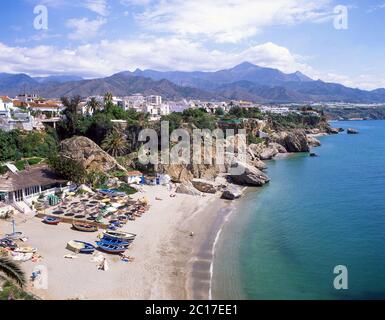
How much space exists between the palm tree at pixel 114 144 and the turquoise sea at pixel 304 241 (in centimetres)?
1873

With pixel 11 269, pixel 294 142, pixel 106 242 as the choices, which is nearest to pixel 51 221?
pixel 106 242

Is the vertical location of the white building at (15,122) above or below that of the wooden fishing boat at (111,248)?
above

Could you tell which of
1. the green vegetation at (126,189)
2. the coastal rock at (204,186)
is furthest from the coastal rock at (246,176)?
the green vegetation at (126,189)

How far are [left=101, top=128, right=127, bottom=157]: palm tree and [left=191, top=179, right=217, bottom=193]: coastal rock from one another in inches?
495

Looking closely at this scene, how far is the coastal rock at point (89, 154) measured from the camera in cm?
4181

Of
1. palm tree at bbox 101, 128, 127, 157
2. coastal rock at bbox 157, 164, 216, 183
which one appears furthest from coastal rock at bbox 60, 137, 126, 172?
coastal rock at bbox 157, 164, 216, 183

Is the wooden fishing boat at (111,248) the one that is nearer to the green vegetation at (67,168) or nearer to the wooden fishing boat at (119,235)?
the wooden fishing boat at (119,235)

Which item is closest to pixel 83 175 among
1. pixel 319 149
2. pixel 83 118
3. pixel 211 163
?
pixel 211 163

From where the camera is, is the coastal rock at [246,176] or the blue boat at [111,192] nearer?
the blue boat at [111,192]

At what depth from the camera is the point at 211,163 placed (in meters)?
46.8

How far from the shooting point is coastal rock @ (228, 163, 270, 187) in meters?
45.0

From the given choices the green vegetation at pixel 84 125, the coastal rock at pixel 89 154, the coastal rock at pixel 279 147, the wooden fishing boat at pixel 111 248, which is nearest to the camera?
the wooden fishing boat at pixel 111 248

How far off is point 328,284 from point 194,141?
101 feet

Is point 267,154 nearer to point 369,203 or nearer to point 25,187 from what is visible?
point 369,203
